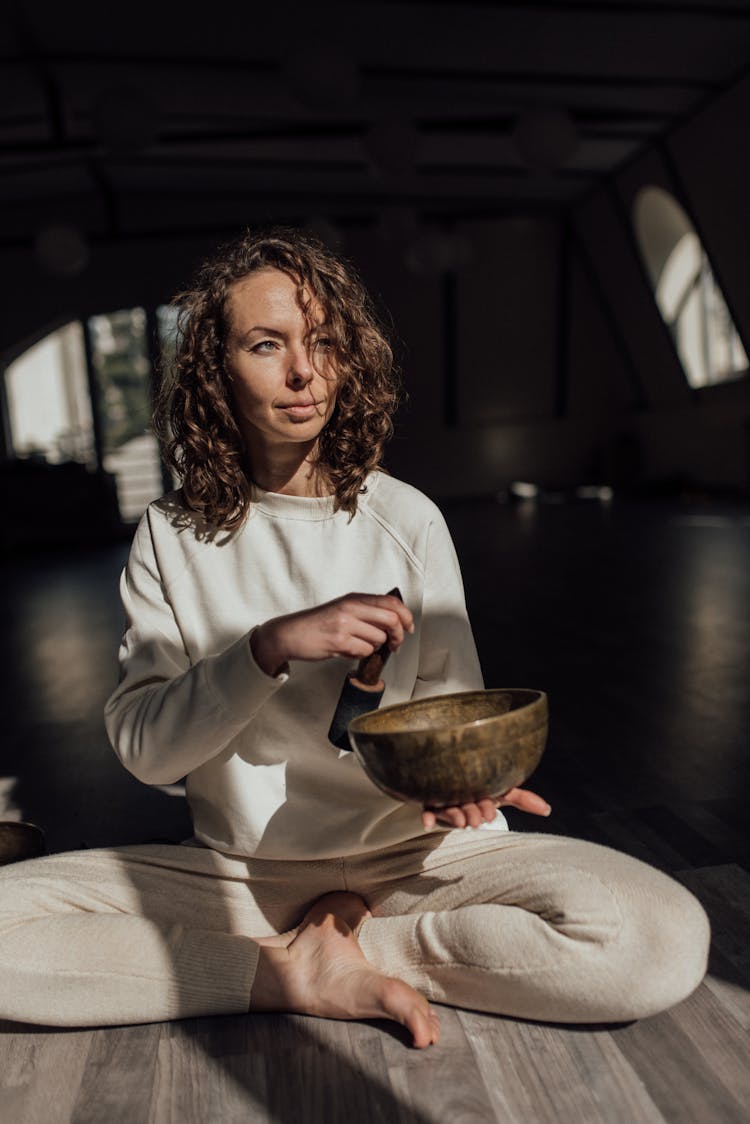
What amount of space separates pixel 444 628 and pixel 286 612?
0.21 metres

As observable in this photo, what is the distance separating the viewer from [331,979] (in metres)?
1.27

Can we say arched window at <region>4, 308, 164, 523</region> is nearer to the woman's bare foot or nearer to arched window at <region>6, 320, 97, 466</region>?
arched window at <region>6, 320, 97, 466</region>

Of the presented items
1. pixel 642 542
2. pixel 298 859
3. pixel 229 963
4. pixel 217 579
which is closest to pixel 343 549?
pixel 217 579

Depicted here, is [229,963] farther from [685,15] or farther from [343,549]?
[685,15]

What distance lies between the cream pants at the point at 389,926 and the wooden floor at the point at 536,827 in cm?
6

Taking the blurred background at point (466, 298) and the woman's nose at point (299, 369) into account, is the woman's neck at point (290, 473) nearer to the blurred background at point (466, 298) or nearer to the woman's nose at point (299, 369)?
the woman's nose at point (299, 369)

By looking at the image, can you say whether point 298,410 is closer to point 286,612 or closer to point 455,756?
point 286,612

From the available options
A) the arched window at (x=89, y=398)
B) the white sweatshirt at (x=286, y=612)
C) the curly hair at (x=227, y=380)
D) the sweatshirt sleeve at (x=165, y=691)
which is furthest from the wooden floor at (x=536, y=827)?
the arched window at (x=89, y=398)

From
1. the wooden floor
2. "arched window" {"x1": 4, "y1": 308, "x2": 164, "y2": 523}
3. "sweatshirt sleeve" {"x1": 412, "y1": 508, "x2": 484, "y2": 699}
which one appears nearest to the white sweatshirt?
"sweatshirt sleeve" {"x1": 412, "y1": 508, "x2": 484, "y2": 699}

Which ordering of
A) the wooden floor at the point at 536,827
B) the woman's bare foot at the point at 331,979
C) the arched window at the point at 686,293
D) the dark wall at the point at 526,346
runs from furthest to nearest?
the dark wall at the point at 526,346 → the arched window at the point at 686,293 → the woman's bare foot at the point at 331,979 → the wooden floor at the point at 536,827

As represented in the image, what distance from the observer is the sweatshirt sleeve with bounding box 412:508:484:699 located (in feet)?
4.36

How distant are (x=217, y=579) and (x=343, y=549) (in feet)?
0.56

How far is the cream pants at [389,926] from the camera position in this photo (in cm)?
117

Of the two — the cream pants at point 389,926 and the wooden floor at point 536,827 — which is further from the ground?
the cream pants at point 389,926
